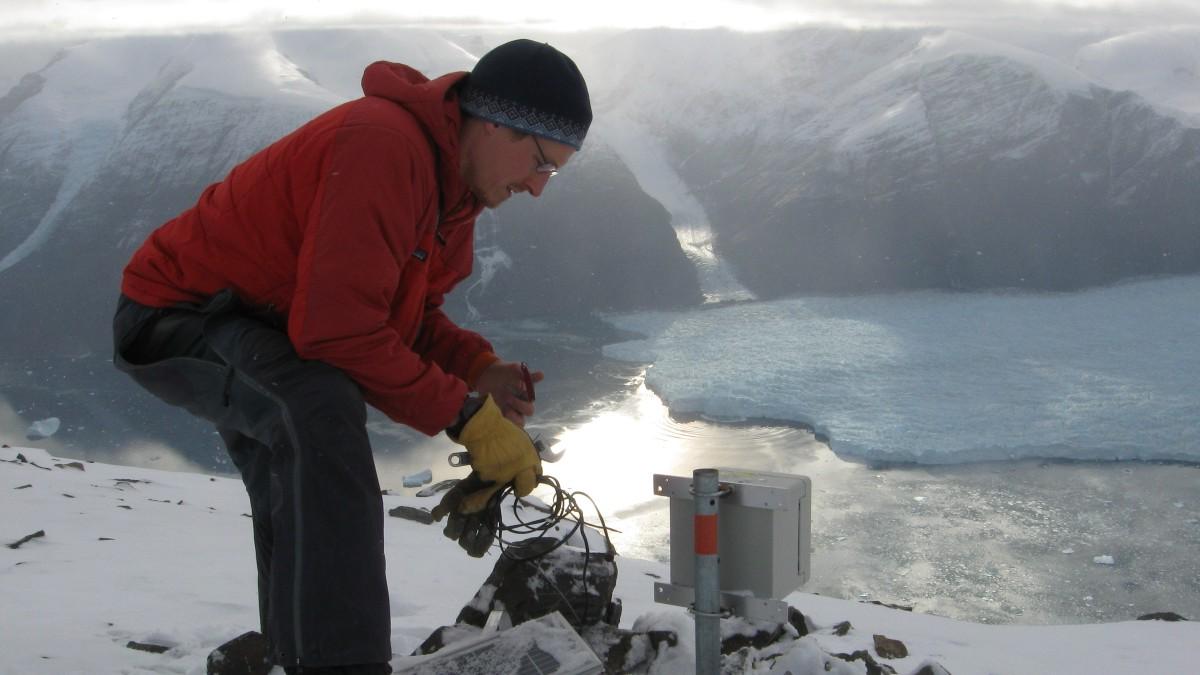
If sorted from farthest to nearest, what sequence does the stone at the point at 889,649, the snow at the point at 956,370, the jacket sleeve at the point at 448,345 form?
the snow at the point at 956,370, the stone at the point at 889,649, the jacket sleeve at the point at 448,345

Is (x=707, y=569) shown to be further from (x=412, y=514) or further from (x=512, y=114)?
(x=412, y=514)

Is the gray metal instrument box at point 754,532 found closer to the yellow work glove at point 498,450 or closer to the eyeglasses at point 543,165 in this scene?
the yellow work glove at point 498,450

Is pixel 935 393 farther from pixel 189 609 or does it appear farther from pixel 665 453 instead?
pixel 189 609

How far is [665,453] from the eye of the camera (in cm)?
1496

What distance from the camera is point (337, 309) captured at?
1.74 meters

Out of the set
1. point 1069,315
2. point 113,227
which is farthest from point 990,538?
point 113,227

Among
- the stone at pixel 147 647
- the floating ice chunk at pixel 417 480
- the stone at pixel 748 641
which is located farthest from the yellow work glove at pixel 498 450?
the floating ice chunk at pixel 417 480

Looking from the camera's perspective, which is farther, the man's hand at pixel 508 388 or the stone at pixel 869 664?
the stone at pixel 869 664

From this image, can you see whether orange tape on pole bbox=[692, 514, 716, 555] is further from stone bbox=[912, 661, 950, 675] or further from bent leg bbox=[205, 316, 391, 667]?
stone bbox=[912, 661, 950, 675]

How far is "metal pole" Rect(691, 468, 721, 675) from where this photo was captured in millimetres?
2271

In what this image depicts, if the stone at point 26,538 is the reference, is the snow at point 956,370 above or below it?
below

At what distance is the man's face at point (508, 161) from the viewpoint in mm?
1987

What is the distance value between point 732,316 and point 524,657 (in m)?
22.4

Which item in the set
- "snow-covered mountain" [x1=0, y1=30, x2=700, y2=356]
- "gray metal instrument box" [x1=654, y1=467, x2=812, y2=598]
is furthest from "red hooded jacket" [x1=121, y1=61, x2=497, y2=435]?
"snow-covered mountain" [x1=0, y1=30, x2=700, y2=356]
